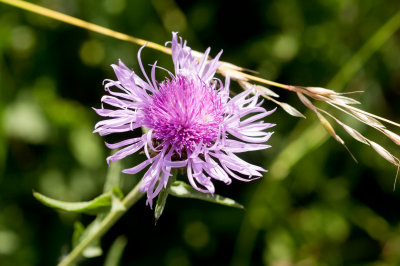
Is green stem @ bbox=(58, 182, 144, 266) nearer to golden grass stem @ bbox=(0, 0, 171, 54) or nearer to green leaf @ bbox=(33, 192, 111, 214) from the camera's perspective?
green leaf @ bbox=(33, 192, 111, 214)

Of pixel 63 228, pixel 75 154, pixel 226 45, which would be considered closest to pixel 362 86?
pixel 226 45

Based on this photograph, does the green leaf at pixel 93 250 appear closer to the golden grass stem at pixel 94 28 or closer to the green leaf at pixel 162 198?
the green leaf at pixel 162 198

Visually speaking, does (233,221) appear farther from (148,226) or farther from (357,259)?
(357,259)

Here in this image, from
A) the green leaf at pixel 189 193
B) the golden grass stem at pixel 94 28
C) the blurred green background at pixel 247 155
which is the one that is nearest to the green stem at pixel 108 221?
the green leaf at pixel 189 193

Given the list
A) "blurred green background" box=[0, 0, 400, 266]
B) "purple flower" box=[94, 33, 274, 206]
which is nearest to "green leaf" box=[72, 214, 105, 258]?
"purple flower" box=[94, 33, 274, 206]

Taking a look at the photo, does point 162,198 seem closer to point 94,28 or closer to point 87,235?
point 87,235

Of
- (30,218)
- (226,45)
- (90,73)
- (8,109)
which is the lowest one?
(30,218)
